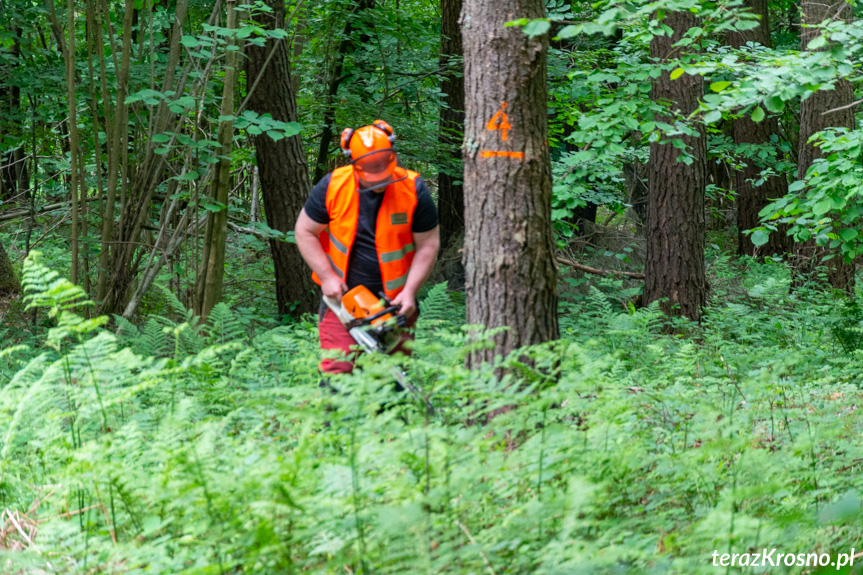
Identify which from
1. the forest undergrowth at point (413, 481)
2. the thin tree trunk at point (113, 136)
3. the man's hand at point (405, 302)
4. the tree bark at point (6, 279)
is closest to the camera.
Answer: the forest undergrowth at point (413, 481)

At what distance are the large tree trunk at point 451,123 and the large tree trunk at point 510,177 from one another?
5.22m

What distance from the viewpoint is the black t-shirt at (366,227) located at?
4.38 metres

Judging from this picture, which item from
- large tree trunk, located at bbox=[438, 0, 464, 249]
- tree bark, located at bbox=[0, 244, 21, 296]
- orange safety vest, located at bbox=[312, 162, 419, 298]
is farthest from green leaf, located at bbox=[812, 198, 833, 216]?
tree bark, located at bbox=[0, 244, 21, 296]

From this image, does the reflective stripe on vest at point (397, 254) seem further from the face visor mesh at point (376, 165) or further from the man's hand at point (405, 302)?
the face visor mesh at point (376, 165)

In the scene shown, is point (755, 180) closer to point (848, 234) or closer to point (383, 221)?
point (848, 234)

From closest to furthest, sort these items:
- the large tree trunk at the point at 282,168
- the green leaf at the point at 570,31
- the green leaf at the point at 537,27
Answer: the green leaf at the point at 537,27 → the green leaf at the point at 570,31 → the large tree trunk at the point at 282,168

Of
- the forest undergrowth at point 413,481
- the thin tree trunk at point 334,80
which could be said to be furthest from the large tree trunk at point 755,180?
the forest undergrowth at point 413,481

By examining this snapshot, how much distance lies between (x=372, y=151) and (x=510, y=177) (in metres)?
0.93

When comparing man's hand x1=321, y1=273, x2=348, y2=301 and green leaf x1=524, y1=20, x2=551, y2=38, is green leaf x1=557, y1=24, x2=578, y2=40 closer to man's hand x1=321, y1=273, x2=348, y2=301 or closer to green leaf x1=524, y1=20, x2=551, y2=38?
green leaf x1=524, y1=20, x2=551, y2=38

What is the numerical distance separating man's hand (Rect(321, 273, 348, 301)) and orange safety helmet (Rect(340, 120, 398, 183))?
640 millimetres

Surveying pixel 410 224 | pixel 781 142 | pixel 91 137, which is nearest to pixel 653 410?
pixel 410 224

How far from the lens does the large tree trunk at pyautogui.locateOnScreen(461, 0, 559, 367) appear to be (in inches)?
144

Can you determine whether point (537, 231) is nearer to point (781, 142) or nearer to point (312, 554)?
point (312, 554)

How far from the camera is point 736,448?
3021mm
